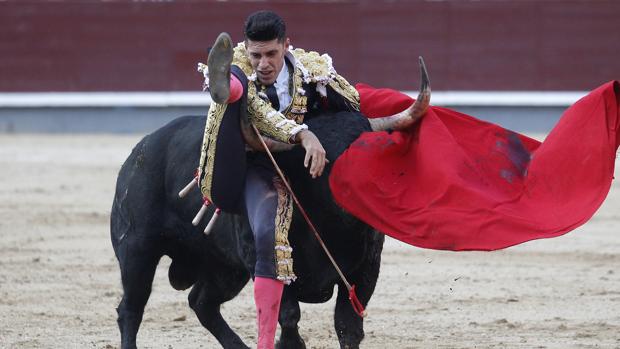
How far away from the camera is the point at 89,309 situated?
4988mm

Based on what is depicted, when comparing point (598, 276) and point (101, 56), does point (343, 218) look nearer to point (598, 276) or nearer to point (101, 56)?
point (598, 276)

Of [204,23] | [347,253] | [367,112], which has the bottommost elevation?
[204,23]

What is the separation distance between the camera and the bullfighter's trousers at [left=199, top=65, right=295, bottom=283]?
331 centimetres

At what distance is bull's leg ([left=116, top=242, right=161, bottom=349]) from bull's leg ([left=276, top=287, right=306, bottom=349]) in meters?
0.71

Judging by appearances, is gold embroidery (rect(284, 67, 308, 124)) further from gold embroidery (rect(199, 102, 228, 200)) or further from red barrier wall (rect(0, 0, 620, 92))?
red barrier wall (rect(0, 0, 620, 92))

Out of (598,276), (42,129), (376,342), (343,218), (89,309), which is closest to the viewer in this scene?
(343,218)

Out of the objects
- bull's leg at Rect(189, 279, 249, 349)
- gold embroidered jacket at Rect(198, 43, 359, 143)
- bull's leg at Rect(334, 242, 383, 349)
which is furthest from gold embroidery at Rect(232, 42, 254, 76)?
bull's leg at Rect(189, 279, 249, 349)

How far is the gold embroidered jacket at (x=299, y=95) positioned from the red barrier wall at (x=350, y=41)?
30.8 ft

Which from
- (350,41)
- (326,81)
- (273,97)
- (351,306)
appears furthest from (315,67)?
(350,41)

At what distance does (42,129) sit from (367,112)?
974cm

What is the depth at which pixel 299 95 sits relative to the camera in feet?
11.3

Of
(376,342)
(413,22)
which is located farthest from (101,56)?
(376,342)

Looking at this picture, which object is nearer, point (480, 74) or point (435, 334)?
point (435, 334)

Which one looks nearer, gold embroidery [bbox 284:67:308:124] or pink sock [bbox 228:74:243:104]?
pink sock [bbox 228:74:243:104]
